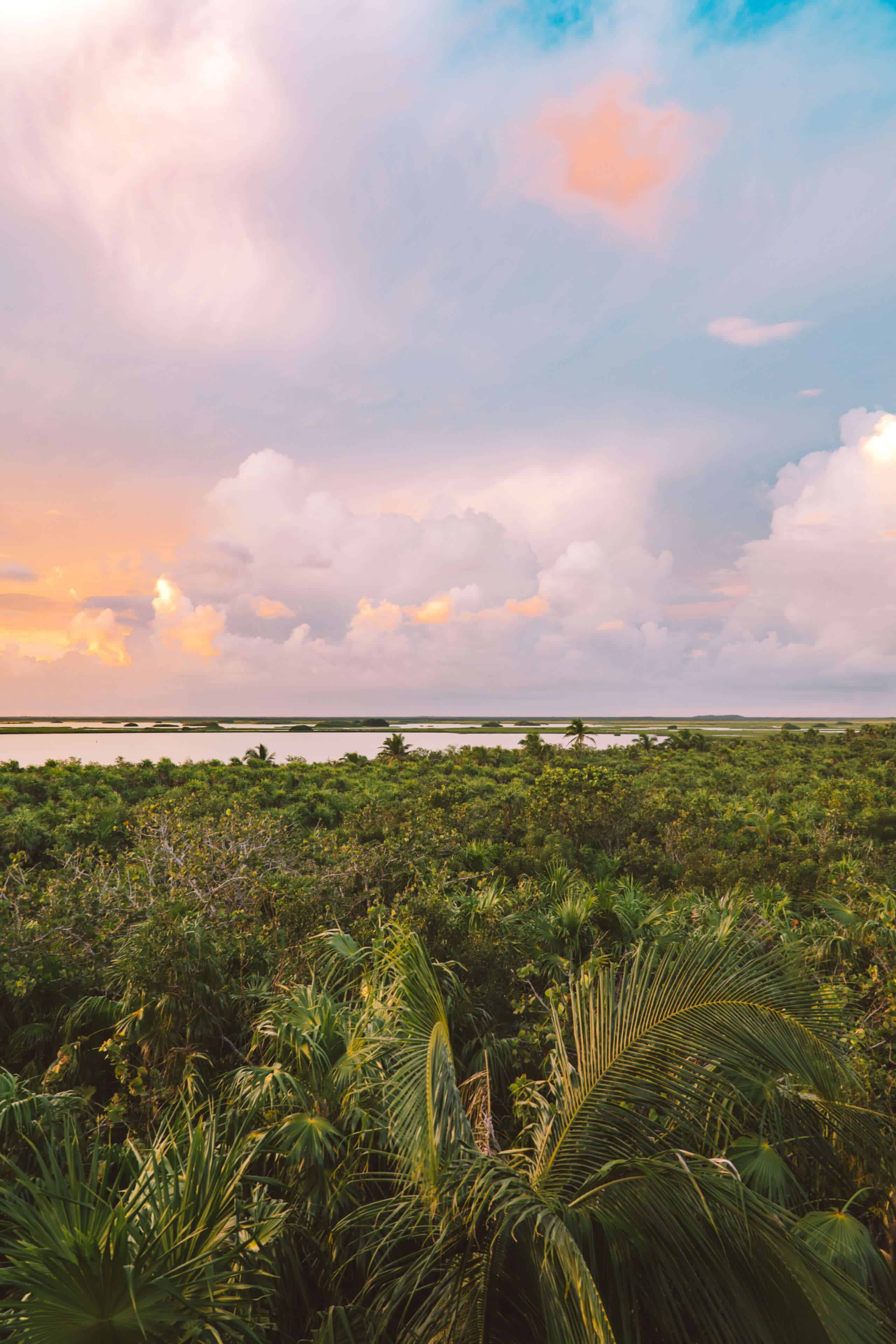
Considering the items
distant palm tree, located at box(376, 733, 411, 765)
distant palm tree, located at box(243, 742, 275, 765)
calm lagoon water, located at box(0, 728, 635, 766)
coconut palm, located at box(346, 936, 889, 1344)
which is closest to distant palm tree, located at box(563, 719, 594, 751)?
calm lagoon water, located at box(0, 728, 635, 766)

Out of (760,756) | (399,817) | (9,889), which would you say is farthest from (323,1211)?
(760,756)

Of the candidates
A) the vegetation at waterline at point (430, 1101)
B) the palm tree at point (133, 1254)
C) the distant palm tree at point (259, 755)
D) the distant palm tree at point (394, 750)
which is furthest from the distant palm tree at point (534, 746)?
the palm tree at point (133, 1254)

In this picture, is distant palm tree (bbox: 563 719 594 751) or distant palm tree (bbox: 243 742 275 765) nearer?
distant palm tree (bbox: 243 742 275 765)

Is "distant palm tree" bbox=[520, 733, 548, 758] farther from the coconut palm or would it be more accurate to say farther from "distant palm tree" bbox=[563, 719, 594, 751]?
the coconut palm

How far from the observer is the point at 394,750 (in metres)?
48.1

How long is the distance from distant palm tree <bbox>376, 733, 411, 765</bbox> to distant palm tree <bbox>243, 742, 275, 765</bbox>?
708cm

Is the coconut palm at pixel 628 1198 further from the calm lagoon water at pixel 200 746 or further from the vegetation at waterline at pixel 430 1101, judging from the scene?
the calm lagoon water at pixel 200 746

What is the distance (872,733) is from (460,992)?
55205mm

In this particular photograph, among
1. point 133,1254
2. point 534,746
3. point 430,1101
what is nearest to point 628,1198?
point 430,1101

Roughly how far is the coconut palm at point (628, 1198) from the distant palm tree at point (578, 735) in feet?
159

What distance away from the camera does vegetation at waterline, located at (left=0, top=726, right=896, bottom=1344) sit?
2744 mm

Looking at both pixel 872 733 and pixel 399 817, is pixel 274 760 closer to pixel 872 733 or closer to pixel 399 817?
pixel 399 817

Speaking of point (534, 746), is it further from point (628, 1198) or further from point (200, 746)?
point (628, 1198)

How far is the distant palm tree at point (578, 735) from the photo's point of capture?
5388 cm
